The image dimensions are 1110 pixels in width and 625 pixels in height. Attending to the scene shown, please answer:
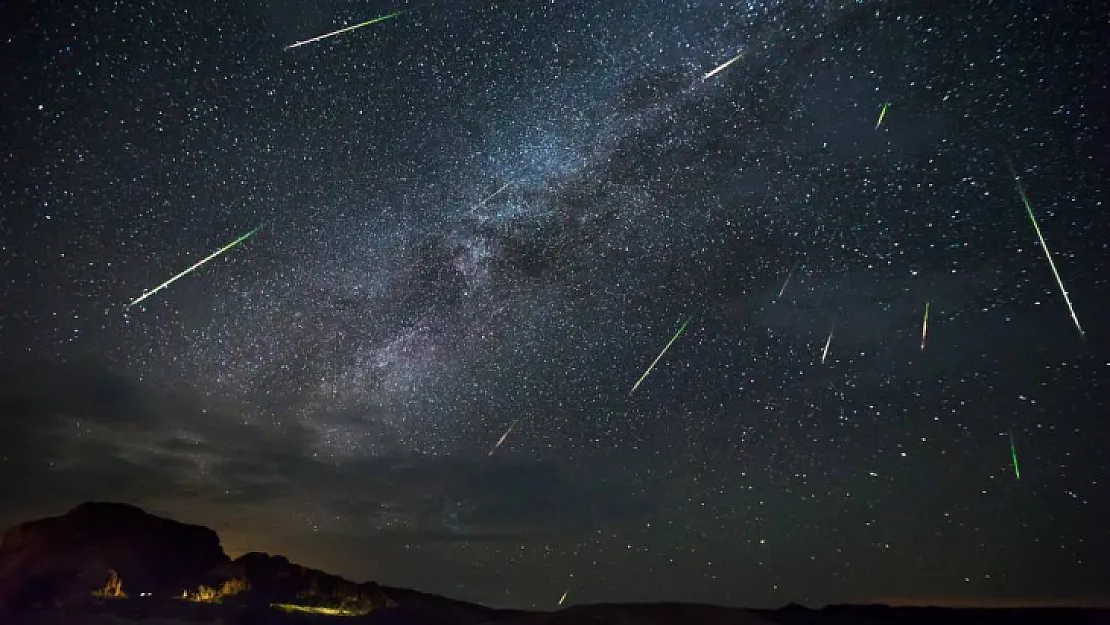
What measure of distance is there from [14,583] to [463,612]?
20.2 meters

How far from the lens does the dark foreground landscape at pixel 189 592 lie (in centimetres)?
2364

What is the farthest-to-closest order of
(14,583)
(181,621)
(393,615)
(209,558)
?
(209,558) < (14,583) < (393,615) < (181,621)

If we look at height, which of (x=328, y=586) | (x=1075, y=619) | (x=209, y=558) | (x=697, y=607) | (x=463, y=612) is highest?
(x=209, y=558)

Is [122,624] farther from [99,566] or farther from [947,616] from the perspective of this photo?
[947,616]

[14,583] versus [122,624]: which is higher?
[14,583]

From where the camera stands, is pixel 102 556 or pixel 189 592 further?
pixel 102 556

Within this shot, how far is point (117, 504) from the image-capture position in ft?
137

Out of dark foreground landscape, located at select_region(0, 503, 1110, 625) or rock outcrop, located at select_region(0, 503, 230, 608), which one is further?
rock outcrop, located at select_region(0, 503, 230, 608)

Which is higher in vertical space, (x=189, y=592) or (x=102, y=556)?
(x=102, y=556)

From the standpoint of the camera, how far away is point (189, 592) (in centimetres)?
3128

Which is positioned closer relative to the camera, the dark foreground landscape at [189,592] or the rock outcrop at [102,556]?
the dark foreground landscape at [189,592]

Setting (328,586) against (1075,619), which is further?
(1075,619)

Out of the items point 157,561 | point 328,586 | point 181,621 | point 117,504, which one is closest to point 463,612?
point 328,586

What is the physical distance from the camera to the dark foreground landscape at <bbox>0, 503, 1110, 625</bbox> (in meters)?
23.6
